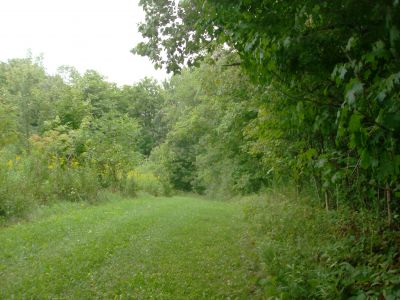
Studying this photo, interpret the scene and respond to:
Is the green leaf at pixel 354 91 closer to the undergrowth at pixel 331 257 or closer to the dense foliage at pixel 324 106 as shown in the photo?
the dense foliage at pixel 324 106

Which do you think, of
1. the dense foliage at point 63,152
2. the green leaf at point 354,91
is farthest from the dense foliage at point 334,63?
the dense foliage at point 63,152

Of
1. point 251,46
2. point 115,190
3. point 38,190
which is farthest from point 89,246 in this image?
point 115,190

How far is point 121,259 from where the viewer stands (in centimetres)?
754

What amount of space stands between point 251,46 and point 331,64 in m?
1.06

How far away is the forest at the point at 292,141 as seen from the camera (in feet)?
11.0

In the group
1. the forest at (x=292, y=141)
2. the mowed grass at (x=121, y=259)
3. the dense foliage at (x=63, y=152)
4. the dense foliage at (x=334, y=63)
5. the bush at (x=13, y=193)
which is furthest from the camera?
the dense foliage at (x=63, y=152)

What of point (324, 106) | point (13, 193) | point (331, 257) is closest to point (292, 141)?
Answer: point (331, 257)

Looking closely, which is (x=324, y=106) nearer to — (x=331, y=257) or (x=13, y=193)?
(x=331, y=257)

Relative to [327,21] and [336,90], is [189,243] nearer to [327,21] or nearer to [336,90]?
[336,90]

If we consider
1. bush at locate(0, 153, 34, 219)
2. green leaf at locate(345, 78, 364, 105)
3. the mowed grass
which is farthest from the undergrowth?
bush at locate(0, 153, 34, 219)

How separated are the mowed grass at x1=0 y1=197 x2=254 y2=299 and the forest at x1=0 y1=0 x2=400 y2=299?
28cm

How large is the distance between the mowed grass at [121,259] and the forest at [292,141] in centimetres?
28

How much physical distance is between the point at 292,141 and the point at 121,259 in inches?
202

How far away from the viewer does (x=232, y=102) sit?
18156 millimetres
